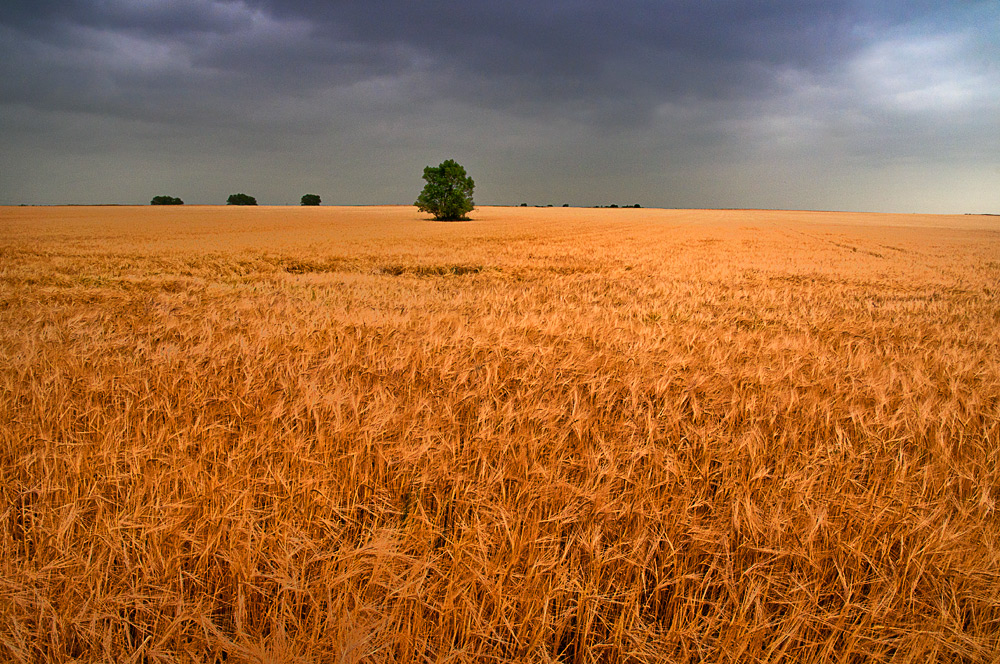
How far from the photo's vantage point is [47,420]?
87.4 inches

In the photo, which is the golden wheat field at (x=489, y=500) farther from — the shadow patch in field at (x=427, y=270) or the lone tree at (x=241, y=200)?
the lone tree at (x=241, y=200)

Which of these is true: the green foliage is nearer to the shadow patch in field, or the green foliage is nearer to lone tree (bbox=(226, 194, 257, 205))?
lone tree (bbox=(226, 194, 257, 205))

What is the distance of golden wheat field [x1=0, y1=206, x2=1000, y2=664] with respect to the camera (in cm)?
123

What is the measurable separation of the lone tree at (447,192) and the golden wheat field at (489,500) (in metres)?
54.6

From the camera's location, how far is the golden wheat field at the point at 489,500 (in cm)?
123

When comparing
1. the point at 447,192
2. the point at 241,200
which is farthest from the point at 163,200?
the point at 447,192

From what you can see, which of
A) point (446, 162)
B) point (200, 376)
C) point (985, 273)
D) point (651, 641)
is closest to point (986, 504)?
point (651, 641)

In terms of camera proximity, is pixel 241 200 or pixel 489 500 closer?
pixel 489 500

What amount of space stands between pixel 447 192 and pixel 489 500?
5852 centimetres

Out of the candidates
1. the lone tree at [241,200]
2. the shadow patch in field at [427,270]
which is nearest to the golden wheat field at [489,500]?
the shadow patch in field at [427,270]

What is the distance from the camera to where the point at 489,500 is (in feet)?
5.69

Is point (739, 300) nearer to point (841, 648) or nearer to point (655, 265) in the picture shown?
point (655, 265)

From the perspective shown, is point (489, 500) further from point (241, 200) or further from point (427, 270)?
point (241, 200)

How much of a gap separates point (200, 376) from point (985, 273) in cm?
1805
